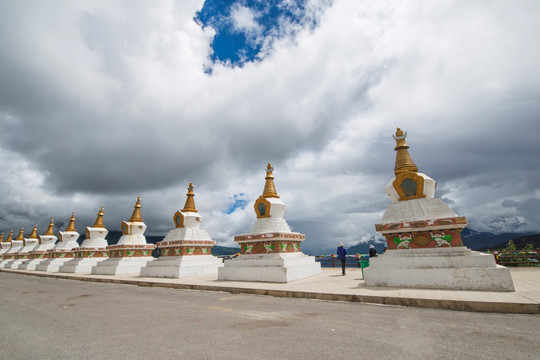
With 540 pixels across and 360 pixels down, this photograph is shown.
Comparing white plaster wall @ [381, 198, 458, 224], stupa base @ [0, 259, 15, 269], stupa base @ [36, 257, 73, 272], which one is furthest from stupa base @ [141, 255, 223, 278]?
stupa base @ [0, 259, 15, 269]

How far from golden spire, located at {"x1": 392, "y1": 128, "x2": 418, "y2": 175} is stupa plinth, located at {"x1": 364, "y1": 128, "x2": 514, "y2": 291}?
1.22 ft

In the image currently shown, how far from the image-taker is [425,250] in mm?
8633

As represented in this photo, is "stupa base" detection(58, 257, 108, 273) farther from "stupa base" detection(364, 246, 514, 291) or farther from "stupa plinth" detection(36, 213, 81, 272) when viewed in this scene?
"stupa base" detection(364, 246, 514, 291)

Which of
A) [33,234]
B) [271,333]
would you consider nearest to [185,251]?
[271,333]

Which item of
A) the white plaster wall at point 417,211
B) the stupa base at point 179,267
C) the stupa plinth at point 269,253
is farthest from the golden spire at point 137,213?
the white plaster wall at point 417,211

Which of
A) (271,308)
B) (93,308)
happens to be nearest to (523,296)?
(271,308)

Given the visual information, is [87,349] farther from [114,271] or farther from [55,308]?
[114,271]

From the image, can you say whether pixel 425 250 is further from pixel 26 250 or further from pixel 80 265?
pixel 26 250

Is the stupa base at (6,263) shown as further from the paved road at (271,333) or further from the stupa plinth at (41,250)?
the paved road at (271,333)

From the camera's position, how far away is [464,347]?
142 inches

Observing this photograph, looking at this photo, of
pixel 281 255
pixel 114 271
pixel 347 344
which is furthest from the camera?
pixel 114 271

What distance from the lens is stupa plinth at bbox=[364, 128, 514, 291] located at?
7.50 m

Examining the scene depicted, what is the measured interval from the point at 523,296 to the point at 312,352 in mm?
6112

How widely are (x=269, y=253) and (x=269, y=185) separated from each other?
4.39 m
